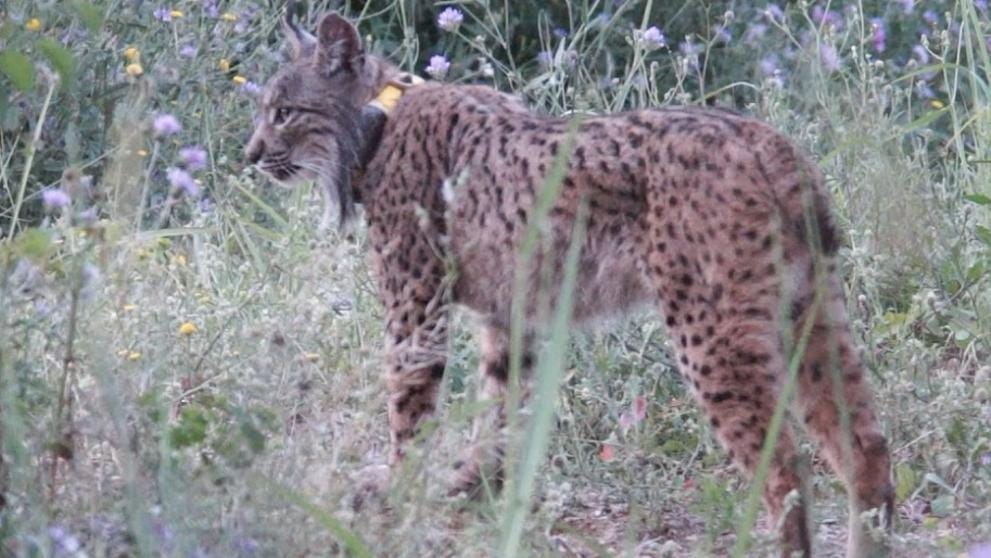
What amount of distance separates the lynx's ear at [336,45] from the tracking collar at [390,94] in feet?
0.43

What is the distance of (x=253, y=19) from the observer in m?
8.03

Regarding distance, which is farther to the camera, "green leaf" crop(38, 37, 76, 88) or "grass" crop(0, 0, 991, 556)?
"green leaf" crop(38, 37, 76, 88)

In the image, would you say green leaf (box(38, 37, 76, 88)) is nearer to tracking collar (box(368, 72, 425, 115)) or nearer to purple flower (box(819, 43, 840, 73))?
tracking collar (box(368, 72, 425, 115))

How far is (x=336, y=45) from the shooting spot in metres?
5.69

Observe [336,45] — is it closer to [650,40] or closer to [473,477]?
[650,40]

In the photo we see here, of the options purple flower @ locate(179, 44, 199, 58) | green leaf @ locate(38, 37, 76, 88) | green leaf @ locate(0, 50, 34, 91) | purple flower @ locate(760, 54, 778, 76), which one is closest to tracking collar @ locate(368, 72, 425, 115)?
green leaf @ locate(38, 37, 76, 88)

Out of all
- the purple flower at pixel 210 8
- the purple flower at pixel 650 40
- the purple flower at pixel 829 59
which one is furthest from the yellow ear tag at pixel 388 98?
the purple flower at pixel 210 8

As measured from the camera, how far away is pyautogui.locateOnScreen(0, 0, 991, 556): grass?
11.6ft

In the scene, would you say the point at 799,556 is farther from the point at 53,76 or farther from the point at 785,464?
the point at 53,76

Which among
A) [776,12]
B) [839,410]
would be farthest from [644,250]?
[776,12]

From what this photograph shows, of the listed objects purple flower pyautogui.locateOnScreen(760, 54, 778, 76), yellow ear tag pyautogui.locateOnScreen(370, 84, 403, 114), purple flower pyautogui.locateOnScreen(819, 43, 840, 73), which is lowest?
purple flower pyautogui.locateOnScreen(760, 54, 778, 76)

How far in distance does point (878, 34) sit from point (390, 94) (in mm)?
2594

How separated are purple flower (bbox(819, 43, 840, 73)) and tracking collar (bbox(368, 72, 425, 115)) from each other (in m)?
Result: 1.36

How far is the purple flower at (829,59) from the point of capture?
20.6 feet
